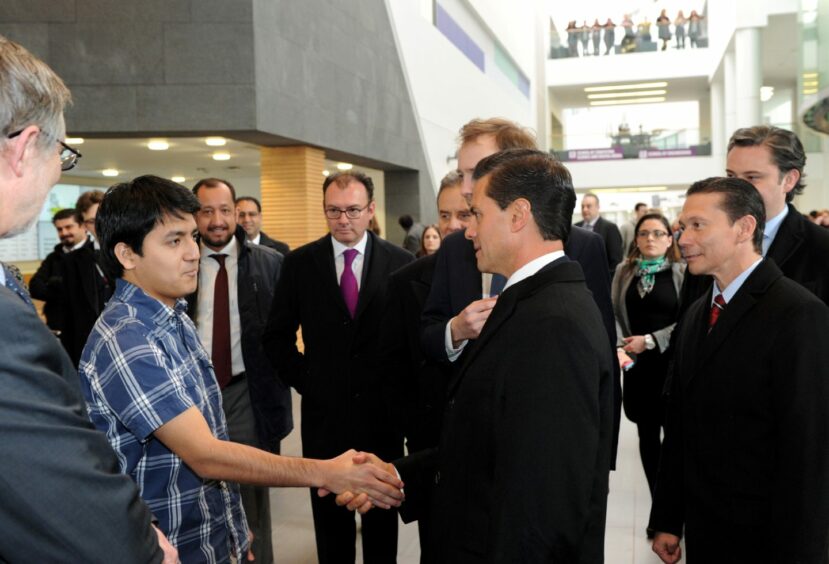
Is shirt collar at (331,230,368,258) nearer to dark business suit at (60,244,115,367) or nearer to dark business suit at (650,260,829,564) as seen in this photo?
dark business suit at (650,260,829,564)

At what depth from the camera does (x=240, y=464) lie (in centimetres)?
207

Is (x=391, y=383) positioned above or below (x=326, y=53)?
below

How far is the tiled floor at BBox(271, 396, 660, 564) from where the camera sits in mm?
4277

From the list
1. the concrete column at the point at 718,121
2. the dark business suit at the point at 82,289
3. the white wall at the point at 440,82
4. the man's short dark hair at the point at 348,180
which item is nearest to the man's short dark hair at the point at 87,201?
the dark business suit at the point at 82,289

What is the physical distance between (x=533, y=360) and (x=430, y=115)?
51.3 ft

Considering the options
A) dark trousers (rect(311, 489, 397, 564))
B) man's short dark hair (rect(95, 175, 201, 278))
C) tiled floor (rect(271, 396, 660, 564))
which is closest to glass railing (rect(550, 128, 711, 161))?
tiled floor (rect(271, 396, 660, 564))

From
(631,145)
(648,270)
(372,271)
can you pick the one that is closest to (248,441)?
(372,271)

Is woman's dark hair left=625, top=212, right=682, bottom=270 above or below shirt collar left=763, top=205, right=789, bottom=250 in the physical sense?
below

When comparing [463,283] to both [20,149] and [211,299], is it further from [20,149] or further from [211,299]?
[20,149]

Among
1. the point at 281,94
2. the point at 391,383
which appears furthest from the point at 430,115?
the point at 391,383

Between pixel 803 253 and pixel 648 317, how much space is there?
236 centimetres

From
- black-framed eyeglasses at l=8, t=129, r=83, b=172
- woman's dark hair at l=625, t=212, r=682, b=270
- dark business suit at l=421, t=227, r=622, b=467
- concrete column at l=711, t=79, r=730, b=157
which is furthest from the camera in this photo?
concrete column at l=711, t=79, r=730, b=157

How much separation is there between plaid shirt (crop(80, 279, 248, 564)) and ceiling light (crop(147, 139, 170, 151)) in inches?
343

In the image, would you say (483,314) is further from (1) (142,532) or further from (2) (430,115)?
(2) (430,115)
